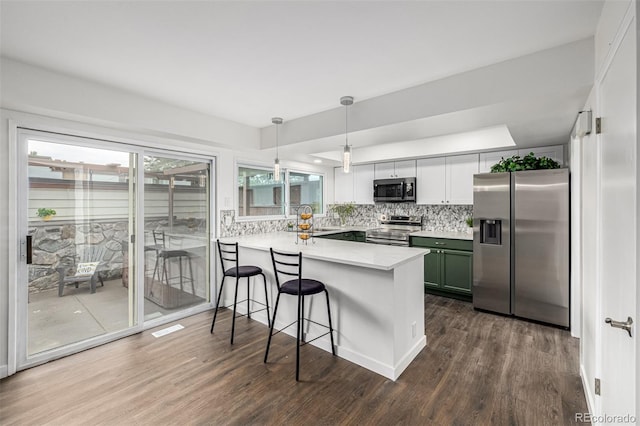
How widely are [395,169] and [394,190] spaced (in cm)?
40

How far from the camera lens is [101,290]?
10.1ft

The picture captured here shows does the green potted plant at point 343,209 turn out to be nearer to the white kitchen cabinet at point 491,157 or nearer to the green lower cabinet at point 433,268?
the green lower cabinet at point 433,268

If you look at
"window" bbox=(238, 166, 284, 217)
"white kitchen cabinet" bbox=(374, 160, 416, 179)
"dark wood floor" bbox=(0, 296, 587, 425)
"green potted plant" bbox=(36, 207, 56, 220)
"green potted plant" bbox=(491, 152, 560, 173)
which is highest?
"white kitchen cabinet" bbox=(374, 160, 416, 179)

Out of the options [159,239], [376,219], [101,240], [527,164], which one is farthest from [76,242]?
[527,164]

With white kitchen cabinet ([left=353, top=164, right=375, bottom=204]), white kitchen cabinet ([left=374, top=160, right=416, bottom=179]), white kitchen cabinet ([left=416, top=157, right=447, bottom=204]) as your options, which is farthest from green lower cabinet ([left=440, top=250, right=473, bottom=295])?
white kitchen cabinet ([left=353, top=164, right=375, bottom=204])

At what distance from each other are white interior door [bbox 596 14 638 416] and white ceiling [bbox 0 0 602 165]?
1.87 feet

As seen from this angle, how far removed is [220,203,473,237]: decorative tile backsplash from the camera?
422 centimetres

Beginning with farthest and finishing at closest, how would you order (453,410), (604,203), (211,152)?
(211,152)
(453,410)
(604,203)

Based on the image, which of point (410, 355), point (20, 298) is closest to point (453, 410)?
point (410, 355)

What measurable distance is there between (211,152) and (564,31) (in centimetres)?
369

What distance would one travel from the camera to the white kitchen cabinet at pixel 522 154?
3.78m

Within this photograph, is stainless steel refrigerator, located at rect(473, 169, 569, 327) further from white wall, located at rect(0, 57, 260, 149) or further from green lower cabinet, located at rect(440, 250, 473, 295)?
white wall, located at rect(0, 57, 260, 149)

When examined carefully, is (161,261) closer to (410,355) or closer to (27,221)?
(27,221)

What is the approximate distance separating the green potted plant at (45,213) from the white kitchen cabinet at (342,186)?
443 cm
